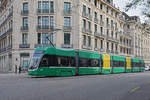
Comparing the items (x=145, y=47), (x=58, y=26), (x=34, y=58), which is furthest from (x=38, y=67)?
(x=145, y=47)

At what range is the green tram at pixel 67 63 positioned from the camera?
23.9 m

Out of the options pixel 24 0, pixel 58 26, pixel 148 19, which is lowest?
pixel 148 19

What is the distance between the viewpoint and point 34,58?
24.1 meters

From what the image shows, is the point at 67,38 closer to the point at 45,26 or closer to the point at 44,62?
the point at 45,26

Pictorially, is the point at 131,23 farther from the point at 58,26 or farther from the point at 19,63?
the point at 19,63

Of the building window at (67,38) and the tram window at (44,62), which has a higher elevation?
the building window at (67,38)

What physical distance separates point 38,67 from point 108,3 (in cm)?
3656

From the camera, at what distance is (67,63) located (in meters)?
26.5

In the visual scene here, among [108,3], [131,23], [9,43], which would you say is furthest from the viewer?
[131,23]

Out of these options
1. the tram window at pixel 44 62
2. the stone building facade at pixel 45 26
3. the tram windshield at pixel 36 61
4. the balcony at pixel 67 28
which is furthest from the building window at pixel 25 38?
the tram window at pixel 44 62

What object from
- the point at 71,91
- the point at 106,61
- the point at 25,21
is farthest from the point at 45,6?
the point at 71,91

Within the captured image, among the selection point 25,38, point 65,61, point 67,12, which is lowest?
point 65,61

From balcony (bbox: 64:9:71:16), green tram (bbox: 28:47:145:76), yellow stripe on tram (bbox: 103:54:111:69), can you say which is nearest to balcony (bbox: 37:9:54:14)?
balcony (bbox: 64:9:71:16)

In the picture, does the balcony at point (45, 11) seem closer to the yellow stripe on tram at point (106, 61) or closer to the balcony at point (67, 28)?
the balcony at point (67, 28)
